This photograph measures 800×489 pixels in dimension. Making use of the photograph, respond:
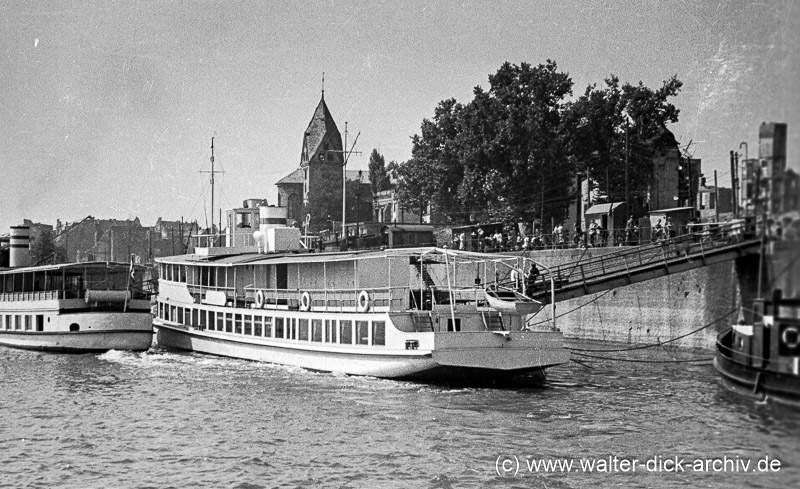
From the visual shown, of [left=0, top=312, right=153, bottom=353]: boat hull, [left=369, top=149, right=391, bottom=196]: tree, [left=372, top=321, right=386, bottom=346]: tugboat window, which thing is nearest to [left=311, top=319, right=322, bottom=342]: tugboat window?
Answer: [left=372, top=321, right=386, bottom=346]: tugboat window

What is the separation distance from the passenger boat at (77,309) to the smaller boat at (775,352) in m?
42.8

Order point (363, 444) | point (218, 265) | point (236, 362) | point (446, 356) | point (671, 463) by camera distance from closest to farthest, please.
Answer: point (671, 463) → point (363, 444) → point (446, 356) → point (236, 362) → point (218, 265)

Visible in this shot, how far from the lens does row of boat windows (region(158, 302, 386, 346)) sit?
32531 mm

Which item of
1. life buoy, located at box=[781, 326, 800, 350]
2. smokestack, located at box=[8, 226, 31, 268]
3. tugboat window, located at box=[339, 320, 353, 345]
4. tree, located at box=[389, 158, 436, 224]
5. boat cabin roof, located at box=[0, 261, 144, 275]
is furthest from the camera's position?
tree, located at box=[389, 158, 436, 224]

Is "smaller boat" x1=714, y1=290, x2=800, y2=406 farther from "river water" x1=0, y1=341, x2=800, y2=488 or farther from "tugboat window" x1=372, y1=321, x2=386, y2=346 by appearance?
"tugboat window" x1=372, y1=321, x2=386, y2=346

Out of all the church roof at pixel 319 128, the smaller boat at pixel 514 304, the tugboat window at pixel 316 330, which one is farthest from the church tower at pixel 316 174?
the smaller boat at pixel 514 304

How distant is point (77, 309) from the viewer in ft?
143

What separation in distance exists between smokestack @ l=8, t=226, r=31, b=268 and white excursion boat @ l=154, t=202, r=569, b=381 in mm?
13921

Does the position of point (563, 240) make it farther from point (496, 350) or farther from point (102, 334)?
point (102, 334)

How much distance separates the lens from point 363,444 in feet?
66.8

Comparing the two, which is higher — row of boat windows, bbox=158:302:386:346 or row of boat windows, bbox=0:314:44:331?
row of boat windows, bbox=158:302:386:346

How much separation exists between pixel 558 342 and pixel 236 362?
54.4 feet

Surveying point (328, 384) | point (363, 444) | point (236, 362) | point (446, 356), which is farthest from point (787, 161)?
point (236, 362)

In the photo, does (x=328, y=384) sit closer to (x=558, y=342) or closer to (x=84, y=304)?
(x=558, y=342)
